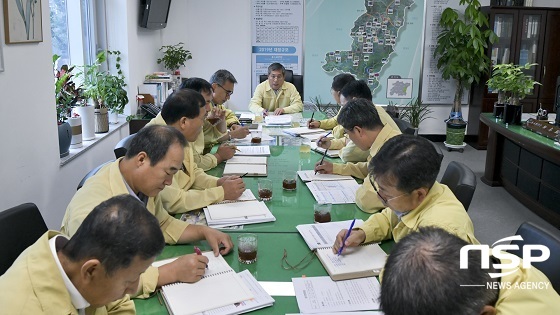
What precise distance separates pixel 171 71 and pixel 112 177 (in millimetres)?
4782

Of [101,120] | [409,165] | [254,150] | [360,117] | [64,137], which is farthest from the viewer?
[101,120]

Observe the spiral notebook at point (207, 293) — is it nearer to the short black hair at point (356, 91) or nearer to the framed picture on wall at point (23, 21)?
the framed picture on wall at point (23, 21)

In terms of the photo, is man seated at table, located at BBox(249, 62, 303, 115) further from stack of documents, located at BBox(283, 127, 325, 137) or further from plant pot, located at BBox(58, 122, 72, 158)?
plant pot, located at BBox(58, 122, 72, 158)

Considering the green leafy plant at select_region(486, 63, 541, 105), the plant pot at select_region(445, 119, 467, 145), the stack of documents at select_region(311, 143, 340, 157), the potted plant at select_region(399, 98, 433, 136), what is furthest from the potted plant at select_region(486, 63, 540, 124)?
the stack of documents at select_region(311, 143, 340, 157)

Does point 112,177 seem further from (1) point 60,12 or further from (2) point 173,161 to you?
(1) point 60,12

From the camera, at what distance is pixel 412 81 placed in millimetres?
6996

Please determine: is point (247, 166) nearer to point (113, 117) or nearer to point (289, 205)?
point (289, 205)

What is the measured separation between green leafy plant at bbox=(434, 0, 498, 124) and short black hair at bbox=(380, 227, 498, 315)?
5918mm

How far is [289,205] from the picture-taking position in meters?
2.46

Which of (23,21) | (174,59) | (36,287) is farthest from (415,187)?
(174,59)

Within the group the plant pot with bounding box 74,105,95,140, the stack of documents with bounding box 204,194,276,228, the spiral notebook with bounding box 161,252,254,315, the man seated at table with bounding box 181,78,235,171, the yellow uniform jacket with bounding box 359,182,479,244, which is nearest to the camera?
the spiral notebook with bounding box 161,252,254,315

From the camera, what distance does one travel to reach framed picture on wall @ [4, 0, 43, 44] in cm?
262

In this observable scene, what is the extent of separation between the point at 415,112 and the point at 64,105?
4666mm

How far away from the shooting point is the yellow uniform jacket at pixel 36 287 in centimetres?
109
